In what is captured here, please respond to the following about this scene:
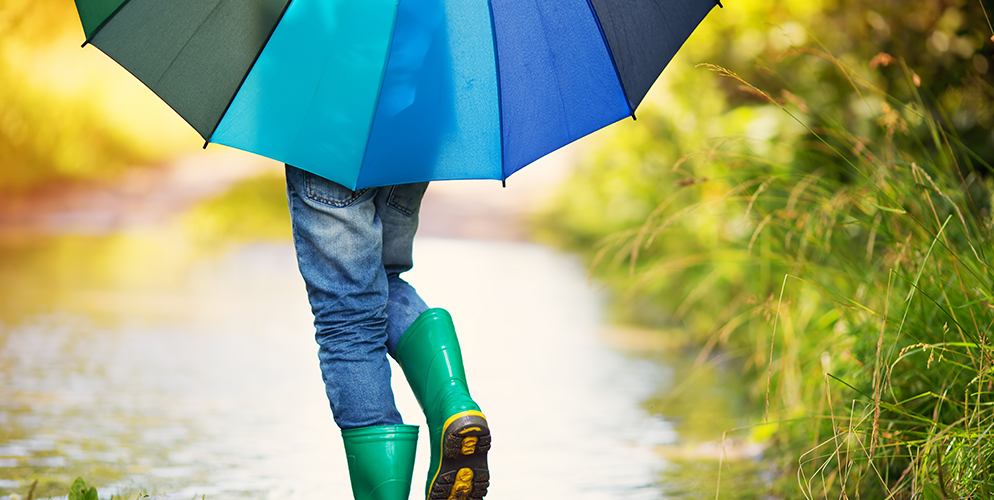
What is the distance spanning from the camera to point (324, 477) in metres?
2.35

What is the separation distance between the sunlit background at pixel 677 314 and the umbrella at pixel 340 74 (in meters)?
0.49

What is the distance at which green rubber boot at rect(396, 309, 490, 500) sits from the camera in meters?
1.59

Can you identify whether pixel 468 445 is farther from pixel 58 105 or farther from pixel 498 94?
pixel 58 105

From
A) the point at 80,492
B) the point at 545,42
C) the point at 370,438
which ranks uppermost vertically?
the point at 545,42

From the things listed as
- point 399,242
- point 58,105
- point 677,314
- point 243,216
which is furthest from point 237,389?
point 243,216

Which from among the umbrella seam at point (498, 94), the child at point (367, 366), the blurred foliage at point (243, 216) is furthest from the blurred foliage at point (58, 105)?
the umbrella seam at point (498, 94)

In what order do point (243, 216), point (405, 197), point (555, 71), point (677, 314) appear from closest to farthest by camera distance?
point (555, 71)
point (405, 197)
point (677, 314)
point (243, 216)

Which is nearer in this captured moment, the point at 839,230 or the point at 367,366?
the point at 367,366

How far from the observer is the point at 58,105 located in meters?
8.59

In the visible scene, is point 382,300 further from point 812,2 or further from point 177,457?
point 812,2

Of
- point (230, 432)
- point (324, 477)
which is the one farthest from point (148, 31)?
point (230, 432)

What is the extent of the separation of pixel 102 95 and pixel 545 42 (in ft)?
28.2

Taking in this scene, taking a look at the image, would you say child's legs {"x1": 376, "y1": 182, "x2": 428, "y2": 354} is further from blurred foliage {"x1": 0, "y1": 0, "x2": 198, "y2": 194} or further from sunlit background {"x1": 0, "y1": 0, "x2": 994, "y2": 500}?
blurred foliage {"x1": 0, "y1": 0, "x2": 198, "y2": 194}

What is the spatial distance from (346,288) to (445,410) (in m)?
0.29
